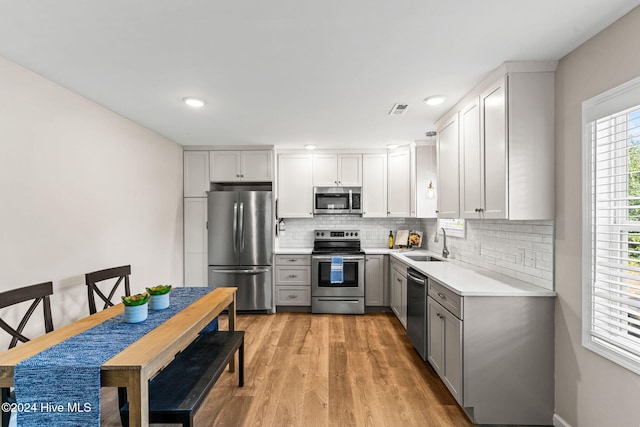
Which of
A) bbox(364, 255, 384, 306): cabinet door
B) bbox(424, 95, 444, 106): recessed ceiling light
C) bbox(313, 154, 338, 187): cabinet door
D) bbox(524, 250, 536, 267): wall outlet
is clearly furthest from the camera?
bbox(313, 154, 338, 187): cabinet door

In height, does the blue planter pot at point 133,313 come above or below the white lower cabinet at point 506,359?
above

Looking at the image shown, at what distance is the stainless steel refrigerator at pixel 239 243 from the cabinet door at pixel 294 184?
41 cm

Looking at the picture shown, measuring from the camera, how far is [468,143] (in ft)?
8.89

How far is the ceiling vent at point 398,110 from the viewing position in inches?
117

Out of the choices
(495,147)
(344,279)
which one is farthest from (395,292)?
(495,147)

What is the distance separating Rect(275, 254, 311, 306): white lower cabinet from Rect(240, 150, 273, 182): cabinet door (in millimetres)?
1197

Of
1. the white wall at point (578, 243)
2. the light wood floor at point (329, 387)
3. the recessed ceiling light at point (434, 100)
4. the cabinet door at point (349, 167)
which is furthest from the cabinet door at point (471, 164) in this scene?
the cabinet door at point (349, 167)

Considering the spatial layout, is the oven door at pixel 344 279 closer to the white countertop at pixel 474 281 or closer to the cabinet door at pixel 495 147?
the white countertop at pixel 474 281

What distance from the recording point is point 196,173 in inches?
186

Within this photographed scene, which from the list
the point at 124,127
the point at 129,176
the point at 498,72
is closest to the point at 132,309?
the point at 129,176

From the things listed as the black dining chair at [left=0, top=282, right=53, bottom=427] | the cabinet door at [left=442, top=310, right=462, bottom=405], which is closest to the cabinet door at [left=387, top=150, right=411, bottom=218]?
the cabinet door at [left=442, top=310, right=462, bottom=405]

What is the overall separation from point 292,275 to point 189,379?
2795mm

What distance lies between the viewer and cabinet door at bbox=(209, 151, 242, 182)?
473cm

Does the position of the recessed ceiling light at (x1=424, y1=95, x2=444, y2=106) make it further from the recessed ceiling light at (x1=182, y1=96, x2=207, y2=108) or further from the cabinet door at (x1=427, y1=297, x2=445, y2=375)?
the recessed ceiling light at (x1=182, y1=96, x2=207, y2=108)
